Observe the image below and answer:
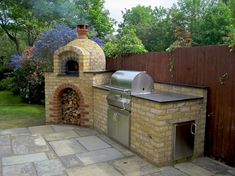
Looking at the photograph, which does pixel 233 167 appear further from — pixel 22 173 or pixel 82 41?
pixel 82 41

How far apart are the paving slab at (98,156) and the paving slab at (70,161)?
3.5 inches

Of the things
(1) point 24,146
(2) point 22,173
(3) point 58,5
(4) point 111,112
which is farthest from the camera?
(3) point 58,5

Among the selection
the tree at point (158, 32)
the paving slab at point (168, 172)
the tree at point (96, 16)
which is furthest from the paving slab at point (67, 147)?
the tree at point (158, 32)

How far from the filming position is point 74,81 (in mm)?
7617

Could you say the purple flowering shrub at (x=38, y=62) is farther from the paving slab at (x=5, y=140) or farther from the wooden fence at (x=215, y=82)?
the wooden fence at (x=215, y=82)

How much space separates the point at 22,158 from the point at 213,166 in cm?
356

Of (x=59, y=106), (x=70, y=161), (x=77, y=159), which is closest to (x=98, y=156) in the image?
(x=77, y=159)

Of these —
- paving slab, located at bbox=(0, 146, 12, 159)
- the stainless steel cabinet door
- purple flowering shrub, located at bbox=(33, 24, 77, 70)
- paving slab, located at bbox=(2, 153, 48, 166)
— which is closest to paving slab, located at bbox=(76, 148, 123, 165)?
the stainless steel cabinet door

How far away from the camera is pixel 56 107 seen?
310 inches

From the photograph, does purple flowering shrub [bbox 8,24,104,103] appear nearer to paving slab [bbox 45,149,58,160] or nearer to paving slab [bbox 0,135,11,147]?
paving slab [bbox 0,135,11,147]

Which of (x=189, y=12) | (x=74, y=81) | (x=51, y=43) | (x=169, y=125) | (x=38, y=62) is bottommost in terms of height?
(x=169, y=125)

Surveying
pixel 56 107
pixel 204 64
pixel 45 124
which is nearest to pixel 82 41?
pixel 56 107

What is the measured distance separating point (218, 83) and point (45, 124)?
5242 millimetres

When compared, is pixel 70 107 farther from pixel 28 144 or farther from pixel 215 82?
pixel 215 82
